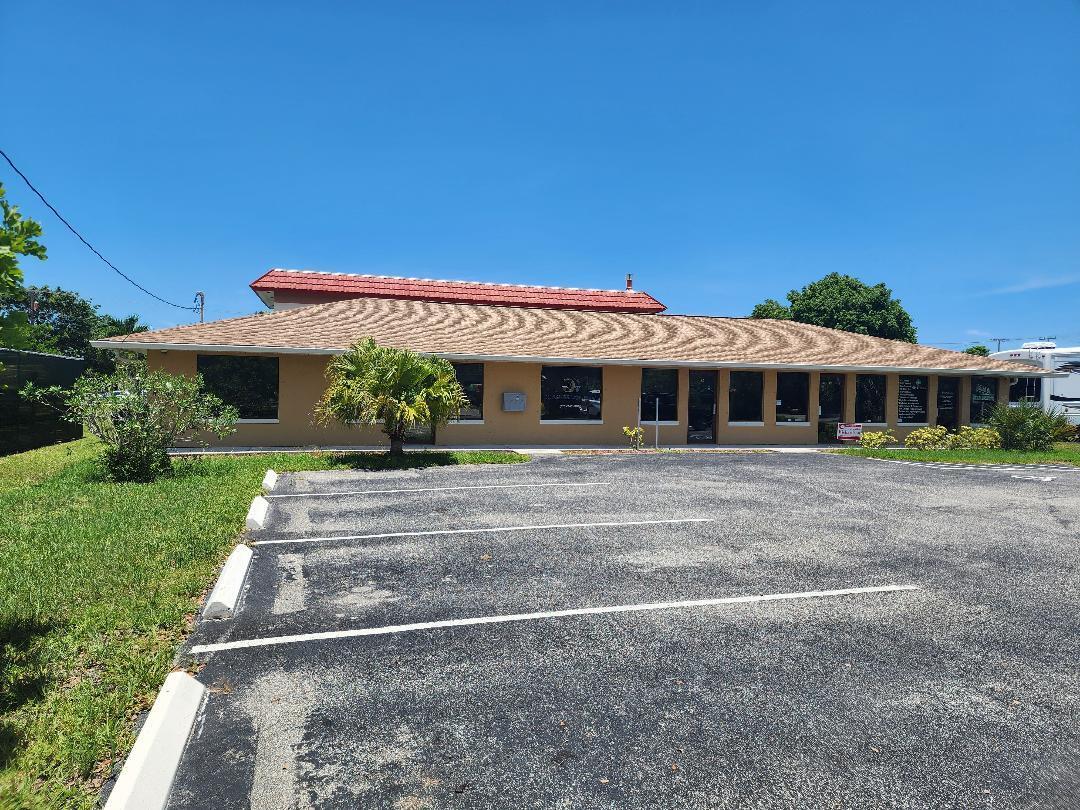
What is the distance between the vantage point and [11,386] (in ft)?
48.1

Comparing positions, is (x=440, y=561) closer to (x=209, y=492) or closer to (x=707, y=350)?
(x=209, y=492)

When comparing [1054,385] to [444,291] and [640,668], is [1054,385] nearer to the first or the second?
[444,291]

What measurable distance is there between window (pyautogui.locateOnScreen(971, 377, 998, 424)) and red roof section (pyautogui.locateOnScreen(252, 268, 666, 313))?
599 inches

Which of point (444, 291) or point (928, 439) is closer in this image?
point (928, 439)

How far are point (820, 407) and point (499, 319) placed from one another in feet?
40.2

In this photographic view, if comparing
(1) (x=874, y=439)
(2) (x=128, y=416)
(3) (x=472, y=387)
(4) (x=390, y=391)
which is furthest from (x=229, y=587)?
(1) (x=874, y=439)

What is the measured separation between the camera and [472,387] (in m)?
18.8

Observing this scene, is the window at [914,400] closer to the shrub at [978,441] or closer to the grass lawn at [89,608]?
the shrub at [978,441]

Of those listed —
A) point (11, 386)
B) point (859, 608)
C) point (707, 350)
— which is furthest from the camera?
point (707, 350)

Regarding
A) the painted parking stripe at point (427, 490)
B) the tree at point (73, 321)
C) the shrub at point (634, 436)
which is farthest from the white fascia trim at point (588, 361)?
the tree at point (73, 321)

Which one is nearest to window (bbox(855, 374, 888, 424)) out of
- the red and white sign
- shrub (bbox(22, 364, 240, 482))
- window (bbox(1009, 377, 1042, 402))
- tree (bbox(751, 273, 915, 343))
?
the red and white sign

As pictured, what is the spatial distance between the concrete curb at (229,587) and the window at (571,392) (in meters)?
13.4

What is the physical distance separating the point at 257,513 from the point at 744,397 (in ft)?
56.4

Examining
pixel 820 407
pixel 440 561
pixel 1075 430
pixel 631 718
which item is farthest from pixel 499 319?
pixel 1075 430
